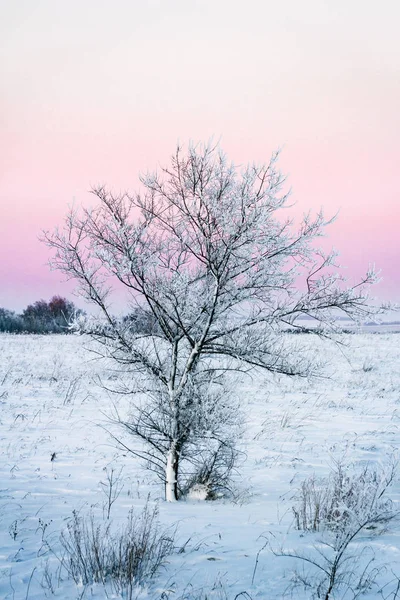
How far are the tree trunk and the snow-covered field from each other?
0.78 ft

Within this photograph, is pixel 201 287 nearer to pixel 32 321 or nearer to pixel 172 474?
pixel 172 474

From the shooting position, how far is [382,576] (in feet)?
11.3

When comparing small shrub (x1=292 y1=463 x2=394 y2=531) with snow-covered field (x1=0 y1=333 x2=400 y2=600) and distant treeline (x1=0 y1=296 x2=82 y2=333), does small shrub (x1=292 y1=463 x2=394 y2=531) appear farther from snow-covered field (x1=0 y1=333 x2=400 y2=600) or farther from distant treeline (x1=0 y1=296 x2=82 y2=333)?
distant treeline (x1=0 y1=296 x2=82 y2=333)

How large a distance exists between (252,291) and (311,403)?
28.4 feet

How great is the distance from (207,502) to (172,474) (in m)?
0.64

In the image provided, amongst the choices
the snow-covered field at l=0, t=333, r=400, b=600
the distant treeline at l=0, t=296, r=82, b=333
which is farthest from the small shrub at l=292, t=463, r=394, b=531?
the distant treeline at l=0, t=296, r=82, b=333

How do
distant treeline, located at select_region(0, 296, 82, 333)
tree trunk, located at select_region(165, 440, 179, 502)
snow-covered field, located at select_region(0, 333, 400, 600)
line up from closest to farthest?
1. snow-covered field, located at select_region(0, 333, 400, 600)
2. tree trunk, located at select_region(165, 440, 179, 502)
3. distant treeline, located at select_region(0, 296, 82, 333)

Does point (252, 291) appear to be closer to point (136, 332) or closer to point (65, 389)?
point (136, 332)

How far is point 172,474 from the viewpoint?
6488 mm

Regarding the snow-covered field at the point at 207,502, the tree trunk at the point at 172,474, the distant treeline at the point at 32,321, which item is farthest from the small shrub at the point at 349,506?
the distant treeline at the point at 32,321

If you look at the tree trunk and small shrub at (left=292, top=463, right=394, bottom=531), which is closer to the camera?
small shrub at (left=292, top=463, right=394, bottom=531)

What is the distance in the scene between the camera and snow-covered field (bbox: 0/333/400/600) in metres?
3.43

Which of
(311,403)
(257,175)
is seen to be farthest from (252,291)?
(311,403)

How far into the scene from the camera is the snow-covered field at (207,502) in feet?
11.3
